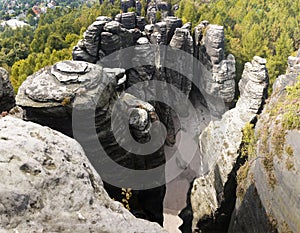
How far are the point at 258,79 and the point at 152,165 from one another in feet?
33.1

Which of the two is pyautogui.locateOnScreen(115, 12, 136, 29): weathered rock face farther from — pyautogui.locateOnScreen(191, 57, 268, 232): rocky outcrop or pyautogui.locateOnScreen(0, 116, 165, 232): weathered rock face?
pyautogui.locateOnScreen(0, 116, 165, 232): weathered rock face

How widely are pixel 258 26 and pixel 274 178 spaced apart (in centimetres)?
3379

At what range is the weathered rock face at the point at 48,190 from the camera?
414cm

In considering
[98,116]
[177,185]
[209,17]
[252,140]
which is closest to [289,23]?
[209,17]

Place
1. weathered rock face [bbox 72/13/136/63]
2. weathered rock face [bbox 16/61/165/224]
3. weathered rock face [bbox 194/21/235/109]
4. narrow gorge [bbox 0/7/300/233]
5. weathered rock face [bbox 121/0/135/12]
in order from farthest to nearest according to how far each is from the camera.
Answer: weathered rock face [bbox 121/0/135/12], weathered rock face [bbox 194/21/235/109], weathered rock face [bbox 72/13/136/63], weathered rock face [bbox 16/61/165/224], narrow gorge [bbox 0/7/300/233]

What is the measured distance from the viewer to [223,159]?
57.0ft

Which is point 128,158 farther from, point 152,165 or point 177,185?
point 177,185

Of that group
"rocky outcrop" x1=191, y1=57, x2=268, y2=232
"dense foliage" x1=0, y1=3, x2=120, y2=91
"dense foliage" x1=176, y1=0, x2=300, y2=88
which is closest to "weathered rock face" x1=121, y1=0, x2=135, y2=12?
"dense foliage" x1=0, y1=3, x2=120, y2=91

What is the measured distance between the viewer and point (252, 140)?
14.5m

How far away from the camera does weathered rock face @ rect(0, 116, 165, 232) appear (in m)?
4.14

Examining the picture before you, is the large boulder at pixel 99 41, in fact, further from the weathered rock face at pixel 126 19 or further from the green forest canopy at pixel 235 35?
the green forest canopy at pixel 235 35

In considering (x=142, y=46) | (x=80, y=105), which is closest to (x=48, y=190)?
(x=80, y=105)

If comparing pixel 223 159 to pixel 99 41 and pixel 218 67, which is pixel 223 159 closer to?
pixel 99 41

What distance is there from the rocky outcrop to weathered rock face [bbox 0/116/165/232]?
12349 millimetres
